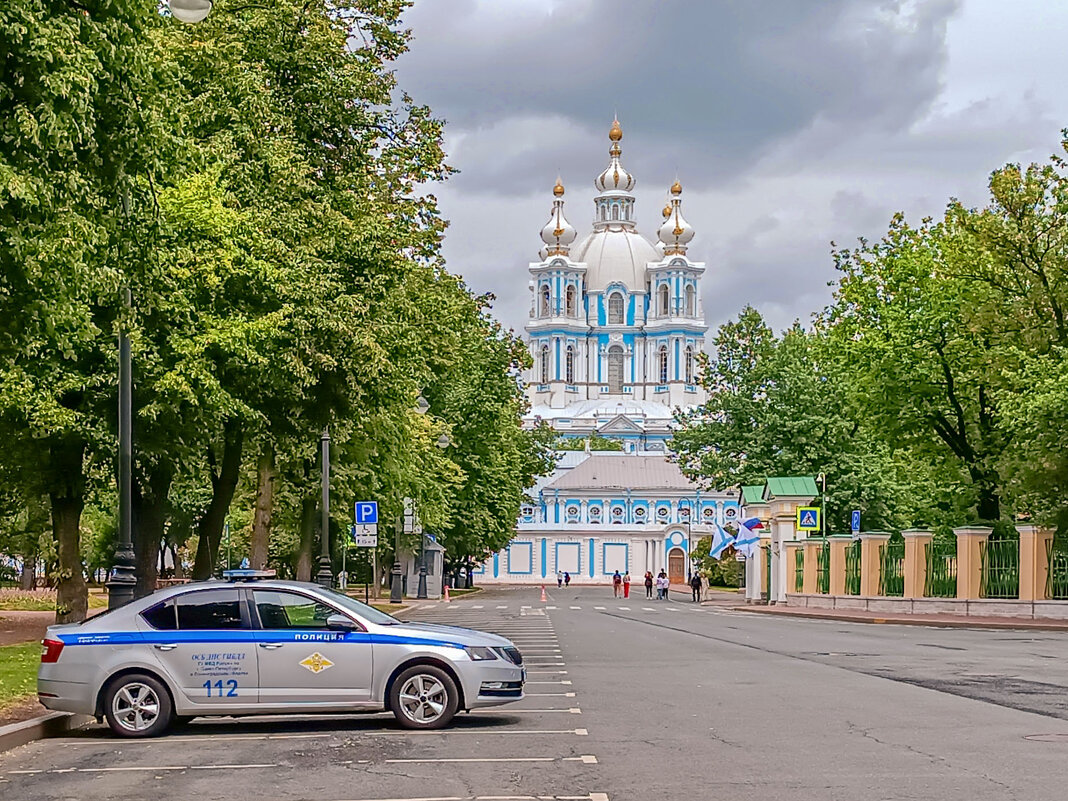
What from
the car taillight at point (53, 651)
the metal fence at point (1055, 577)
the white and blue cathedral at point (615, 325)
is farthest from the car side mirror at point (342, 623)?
the white and blue cathedral at point (615, 325)

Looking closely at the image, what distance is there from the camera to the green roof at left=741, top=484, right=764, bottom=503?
6521 cm

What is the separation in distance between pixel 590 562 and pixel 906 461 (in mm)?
77735

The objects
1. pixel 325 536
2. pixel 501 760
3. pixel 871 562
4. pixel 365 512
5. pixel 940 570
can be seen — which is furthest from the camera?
pixel 871 562

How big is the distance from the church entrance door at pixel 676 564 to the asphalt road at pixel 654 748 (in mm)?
117212

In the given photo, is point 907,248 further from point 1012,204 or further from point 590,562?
point 590,562

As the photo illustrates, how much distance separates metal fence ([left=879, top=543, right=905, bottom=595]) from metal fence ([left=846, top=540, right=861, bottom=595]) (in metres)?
1.99

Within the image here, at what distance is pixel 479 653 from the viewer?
1464 cm

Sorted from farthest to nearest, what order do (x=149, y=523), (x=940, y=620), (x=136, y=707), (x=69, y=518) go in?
(x=940, y=620) < (x=149, y=523) < (x=69, y=518) < (x=136, y=707)

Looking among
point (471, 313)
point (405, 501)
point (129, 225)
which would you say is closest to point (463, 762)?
point (129, 225)

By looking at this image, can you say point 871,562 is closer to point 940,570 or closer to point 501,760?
point 940,570

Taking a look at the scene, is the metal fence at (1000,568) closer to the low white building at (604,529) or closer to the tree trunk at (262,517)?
the tree trunk at (262,517)

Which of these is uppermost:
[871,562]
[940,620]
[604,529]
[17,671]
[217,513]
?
[217,513]

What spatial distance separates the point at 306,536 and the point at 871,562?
17.1 meters

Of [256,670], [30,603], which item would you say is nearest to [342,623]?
[256,670]
